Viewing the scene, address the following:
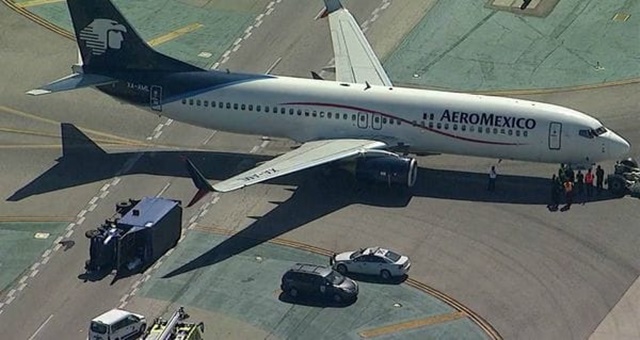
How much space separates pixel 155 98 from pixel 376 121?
1632 cm

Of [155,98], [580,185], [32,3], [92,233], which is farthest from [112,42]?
[580,185]

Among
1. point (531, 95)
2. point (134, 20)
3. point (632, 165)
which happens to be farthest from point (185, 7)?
point (632, 165)

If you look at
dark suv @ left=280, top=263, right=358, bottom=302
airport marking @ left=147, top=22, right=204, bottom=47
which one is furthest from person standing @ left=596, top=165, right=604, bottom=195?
airport marking @ left=147, top=22, right=204, bottom=47

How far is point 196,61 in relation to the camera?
386 ft

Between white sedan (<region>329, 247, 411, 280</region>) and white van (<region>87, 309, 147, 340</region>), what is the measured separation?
13.6 m

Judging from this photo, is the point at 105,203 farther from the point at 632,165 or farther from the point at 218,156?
the point at 632,165

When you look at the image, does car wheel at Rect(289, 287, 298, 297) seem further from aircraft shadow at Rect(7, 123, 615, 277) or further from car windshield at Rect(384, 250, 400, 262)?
aircraft shadow at Rect(7, 123, 615, 277)

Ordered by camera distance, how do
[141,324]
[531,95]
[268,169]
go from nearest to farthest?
[141,324] → [268,169] → [531,95]

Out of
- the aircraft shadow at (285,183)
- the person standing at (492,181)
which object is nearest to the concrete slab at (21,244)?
the aircraft shadow at (285,183)

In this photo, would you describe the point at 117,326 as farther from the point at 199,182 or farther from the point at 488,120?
the point at 488,120

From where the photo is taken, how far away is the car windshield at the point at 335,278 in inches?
3334

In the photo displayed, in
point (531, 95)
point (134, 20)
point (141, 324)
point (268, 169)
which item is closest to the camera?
point (141, 324)

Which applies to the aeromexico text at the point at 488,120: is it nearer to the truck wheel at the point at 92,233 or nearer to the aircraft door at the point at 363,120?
the aircraft door at the point at 363,120

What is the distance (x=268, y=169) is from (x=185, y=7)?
35.7 metres
